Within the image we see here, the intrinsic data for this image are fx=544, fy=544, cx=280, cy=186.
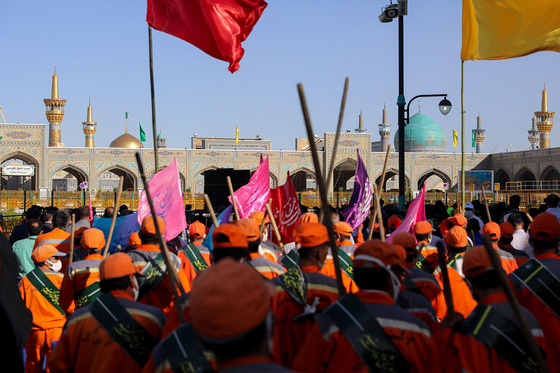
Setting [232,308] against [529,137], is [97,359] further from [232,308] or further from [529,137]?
[529,137]

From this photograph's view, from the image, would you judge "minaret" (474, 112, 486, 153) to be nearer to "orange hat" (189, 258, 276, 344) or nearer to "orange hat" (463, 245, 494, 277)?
"orange hat" (463, 245, 494, 277)

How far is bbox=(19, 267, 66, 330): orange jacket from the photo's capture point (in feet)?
11.0

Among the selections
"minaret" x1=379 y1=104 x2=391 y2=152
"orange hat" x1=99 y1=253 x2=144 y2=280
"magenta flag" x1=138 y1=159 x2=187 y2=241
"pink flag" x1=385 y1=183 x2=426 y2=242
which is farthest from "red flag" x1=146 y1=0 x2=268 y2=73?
"minaret" x1=379 y1=104 x2=391 y2=152

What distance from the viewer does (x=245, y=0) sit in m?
5.53

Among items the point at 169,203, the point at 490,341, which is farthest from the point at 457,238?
the point at 169,203

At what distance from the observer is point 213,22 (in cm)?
539

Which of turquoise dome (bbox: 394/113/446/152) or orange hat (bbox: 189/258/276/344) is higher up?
turquoise dome (bbox: 394/113/446/152)

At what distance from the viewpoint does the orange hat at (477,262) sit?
74.4 inches

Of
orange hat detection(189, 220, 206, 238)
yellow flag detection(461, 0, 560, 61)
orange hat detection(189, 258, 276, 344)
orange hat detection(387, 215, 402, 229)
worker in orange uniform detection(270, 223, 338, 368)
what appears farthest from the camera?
orange hat detection(387, 215, 402, 229)

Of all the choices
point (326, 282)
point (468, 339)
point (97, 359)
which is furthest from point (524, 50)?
point (97, 359)

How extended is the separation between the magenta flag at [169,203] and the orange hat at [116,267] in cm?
217

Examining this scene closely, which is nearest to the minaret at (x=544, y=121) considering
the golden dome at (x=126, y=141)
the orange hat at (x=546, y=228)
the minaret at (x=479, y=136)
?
the minaret at (x=479, y=136)

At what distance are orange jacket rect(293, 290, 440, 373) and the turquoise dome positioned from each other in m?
39.3

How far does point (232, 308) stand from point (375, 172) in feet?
115
